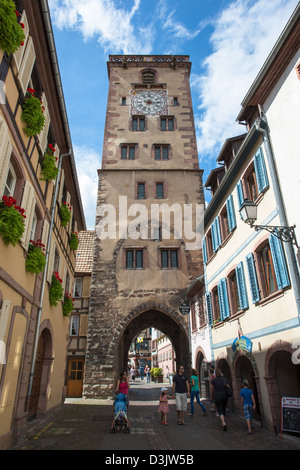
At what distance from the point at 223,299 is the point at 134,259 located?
27.6 ft

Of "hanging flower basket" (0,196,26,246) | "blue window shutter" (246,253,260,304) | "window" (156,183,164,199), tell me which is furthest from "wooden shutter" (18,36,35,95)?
"window" (156,183,164,199)

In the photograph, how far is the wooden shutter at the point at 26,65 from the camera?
667 centimetres

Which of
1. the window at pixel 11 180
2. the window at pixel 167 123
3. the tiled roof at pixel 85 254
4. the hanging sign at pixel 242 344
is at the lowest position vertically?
the hanging sign at pixel 242 344

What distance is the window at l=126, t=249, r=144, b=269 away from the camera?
63.7ft

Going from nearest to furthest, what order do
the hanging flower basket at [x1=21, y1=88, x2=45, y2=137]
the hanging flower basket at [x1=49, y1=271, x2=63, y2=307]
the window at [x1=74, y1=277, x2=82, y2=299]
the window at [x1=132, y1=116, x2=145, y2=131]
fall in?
the hanging flower basket at [x1=21, y1=88, x2=45, y2=137] → the hanging flower basket at [x1=49, y1=271, x2=63, y2=307] → the window at [x1=74, y1=277, x2=82, y2=299] → the window at [x1=132, y1=116, x2=145, y2=131]

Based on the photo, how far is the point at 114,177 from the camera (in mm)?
21750

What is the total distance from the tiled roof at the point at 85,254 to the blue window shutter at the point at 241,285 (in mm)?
12393

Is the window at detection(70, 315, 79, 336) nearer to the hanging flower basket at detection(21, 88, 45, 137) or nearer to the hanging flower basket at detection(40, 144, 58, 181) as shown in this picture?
the hanging flower basket at detection(40, 144, 58, 181)

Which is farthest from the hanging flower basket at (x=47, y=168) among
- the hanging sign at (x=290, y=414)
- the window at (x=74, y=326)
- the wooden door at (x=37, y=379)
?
the window at (x=74, y=326)

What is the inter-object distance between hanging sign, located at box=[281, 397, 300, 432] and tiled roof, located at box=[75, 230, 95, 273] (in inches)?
595

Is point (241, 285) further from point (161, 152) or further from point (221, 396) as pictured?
point (161, 152)

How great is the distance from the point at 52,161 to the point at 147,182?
13.0 m

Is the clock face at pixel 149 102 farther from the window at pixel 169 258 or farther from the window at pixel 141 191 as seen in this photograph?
the window at pixel 169 258
